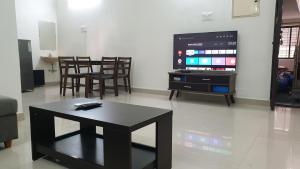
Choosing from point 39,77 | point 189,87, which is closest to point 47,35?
point 39,77

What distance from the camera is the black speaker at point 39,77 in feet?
22.8

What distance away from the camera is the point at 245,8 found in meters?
4.32

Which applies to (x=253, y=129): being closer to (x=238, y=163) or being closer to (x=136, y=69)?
(x=238, y=163)

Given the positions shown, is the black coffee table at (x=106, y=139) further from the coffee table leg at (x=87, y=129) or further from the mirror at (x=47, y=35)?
the mirror at (x=47, y=35)

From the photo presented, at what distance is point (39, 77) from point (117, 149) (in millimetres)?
6389

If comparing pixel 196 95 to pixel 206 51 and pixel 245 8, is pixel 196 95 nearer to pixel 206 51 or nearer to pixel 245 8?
pixel 206 51

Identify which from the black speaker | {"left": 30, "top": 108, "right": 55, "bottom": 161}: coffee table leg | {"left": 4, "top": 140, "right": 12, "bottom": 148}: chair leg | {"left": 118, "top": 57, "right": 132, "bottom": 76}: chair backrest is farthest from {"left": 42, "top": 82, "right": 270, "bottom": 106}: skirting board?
{"left": 4, "top": 140, "right": 12, "bottom": 148}: chair leg

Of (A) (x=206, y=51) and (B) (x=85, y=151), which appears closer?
(B) (x=85, y=151)

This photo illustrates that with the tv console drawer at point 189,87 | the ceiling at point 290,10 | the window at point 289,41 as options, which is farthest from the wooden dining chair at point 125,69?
the window at point 289,41

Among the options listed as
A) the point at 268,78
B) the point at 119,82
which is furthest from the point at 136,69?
the point at 268,78

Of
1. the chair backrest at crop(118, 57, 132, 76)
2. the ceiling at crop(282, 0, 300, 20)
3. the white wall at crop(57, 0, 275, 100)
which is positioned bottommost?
the chair backrest at crop(118, 57, 132, 76)

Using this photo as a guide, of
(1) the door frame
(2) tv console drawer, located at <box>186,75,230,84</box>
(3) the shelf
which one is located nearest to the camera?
(3) the shelf

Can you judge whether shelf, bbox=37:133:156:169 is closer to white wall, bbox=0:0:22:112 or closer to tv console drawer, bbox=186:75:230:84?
white wall, bbox=0:0:22:112

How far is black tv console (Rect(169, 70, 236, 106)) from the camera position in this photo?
420 centimetres
